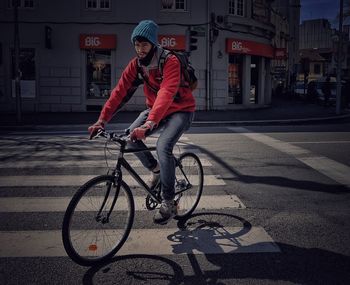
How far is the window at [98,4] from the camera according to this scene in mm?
22266

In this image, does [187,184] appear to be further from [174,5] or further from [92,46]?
[174,5]

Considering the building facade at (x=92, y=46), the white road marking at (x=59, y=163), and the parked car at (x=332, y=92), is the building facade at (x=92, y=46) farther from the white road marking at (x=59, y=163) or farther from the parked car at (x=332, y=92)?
the white road marking at (x=59, y=163)

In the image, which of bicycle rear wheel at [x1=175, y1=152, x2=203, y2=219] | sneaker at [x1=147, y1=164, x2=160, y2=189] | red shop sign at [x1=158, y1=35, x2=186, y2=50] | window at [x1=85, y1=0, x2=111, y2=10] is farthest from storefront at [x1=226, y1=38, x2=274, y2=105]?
sneaker at [x1=147, y1=164, x2=160, y2=189]

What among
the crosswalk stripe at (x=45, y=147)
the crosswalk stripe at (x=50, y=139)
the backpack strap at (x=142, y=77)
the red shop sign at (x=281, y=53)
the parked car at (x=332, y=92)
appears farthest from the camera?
the parked car at (x=332, y=92)

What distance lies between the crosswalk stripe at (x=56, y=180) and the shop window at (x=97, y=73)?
1593 cm

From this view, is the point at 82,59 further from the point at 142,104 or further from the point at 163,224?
the point at 163,224

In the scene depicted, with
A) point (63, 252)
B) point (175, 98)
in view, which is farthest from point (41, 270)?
point (175, 98)

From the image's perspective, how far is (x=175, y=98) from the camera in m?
4.36

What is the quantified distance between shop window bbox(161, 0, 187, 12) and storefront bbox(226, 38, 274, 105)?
→ 2836 millimetres

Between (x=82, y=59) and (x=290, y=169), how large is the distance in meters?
16.5

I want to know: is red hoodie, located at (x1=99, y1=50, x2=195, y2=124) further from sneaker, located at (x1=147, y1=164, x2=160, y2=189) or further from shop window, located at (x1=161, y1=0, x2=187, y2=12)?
shop window, located at (x1=161, y1=0, x2=187, y2=12)

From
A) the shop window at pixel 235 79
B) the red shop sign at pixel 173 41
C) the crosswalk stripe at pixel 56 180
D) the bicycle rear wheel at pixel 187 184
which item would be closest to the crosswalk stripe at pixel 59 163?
the crosswalk stripe at pixel 56 180

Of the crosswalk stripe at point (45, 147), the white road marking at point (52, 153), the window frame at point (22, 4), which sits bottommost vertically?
the white road marking at point (52, 153)

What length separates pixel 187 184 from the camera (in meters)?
4.89
